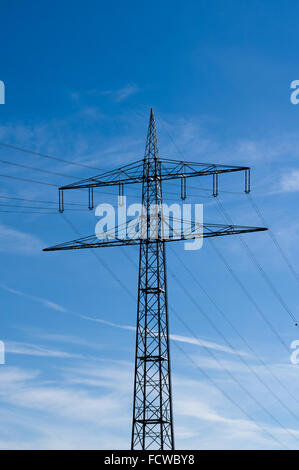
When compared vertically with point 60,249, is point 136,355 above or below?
below

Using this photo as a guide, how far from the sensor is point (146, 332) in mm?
75188

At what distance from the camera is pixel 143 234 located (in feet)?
253

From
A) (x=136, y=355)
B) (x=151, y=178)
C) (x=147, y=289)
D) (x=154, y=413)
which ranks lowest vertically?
(x=154, y=413)
